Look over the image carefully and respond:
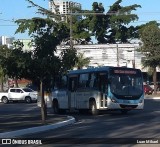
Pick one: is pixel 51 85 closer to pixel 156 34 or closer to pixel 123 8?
pixel 156 34

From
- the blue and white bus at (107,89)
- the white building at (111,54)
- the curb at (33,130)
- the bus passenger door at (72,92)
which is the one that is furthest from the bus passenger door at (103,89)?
the white building at (111,54)

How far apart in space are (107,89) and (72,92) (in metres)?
3.36

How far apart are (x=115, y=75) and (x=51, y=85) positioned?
695 centimetres

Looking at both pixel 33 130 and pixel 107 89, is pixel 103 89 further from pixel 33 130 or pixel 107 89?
pixel 33 130

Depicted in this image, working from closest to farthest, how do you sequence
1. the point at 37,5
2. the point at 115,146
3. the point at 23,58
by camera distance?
1. the point at 115,146
2. the point at 23,58
3. the point at 37,5

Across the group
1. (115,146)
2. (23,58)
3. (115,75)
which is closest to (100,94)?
(115,75)

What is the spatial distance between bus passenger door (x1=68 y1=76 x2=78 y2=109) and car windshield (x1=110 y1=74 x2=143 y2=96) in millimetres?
3324

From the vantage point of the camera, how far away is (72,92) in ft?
110

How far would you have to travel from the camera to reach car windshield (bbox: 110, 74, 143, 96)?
31.0m

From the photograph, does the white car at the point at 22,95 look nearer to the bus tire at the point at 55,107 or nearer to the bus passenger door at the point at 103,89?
the bus tire at the point at 55,107

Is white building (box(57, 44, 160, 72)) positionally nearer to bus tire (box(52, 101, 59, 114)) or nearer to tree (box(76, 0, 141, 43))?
tree (box(76, 0, 141, 43))

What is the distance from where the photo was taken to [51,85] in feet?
82.1

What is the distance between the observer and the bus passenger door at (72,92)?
33469 millimetres

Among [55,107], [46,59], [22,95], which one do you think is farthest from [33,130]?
[22,95]
